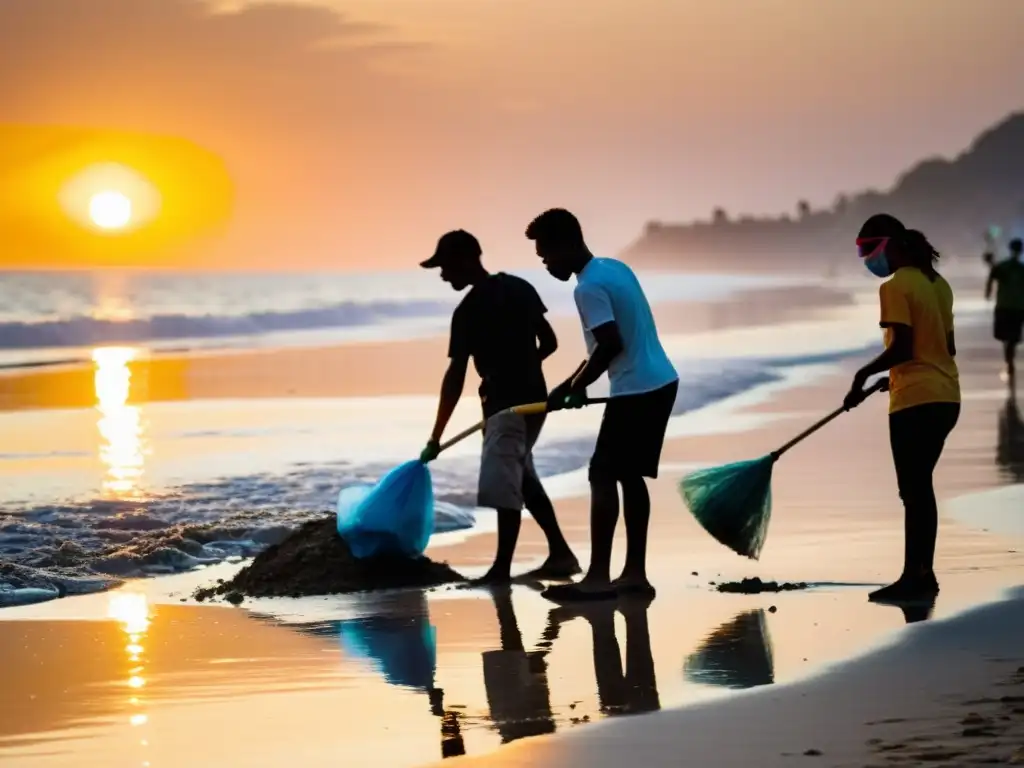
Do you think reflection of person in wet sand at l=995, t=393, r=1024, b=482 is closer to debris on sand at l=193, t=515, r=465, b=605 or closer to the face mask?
the face mask

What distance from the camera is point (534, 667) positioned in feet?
19.7

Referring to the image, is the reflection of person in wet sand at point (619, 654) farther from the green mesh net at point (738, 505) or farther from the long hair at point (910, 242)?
the long hair at point (910, 242)

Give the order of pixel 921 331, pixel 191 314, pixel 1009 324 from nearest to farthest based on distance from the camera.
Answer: pixel 921 331, pixel 1009 324, pixel 191 314

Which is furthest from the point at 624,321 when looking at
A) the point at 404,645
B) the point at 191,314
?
the point at 191,314

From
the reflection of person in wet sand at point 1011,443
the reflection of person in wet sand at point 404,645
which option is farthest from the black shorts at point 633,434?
the reflection of person in wet sand at point 1011,443

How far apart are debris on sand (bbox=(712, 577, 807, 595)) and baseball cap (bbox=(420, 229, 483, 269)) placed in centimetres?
186

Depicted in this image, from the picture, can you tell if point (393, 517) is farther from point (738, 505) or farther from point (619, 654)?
point (619, 654)

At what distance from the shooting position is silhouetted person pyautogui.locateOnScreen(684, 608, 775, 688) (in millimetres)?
5695

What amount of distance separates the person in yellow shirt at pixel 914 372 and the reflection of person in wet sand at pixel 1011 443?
3912mm

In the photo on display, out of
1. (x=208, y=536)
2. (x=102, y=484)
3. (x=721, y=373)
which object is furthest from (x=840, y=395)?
(x=208, y=536)

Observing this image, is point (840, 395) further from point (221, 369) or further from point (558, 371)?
point (221, 369)

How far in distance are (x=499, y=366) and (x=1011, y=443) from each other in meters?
6.12

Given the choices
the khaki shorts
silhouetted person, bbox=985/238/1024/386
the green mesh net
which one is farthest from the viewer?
silhouetted person, bbox=985/238/1024/386

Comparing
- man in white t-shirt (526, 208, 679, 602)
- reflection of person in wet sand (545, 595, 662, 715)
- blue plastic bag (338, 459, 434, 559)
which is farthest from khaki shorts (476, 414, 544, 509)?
reflection of person in wet sand (545, 595, 662, 715)
